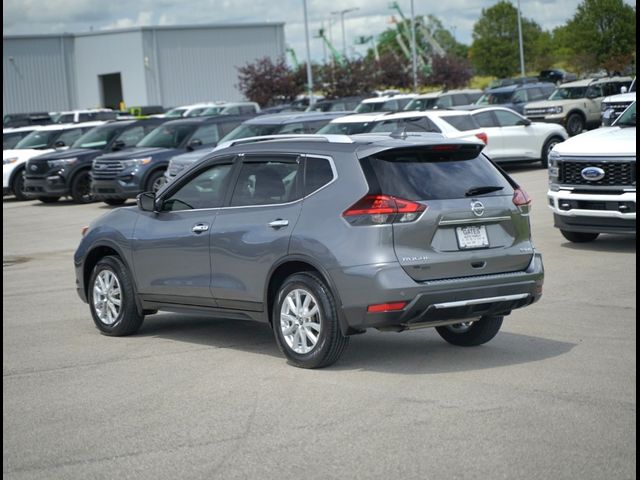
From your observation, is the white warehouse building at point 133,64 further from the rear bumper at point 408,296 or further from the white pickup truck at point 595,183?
the rear bumper at point 408,296

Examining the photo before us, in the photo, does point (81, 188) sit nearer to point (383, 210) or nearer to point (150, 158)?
point (150, 158)

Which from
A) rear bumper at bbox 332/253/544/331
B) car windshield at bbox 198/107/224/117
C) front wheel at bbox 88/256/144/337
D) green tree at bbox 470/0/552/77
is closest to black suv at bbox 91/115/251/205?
front wheel at bbox 88/256/144/337

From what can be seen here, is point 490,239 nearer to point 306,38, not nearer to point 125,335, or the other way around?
point 125,335

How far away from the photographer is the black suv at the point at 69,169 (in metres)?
27.2

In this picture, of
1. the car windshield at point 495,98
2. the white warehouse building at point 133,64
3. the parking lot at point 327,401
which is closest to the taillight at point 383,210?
the parking lot at point 327,401

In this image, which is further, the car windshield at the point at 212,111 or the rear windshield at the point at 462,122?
the car windshield at the point at 212,111

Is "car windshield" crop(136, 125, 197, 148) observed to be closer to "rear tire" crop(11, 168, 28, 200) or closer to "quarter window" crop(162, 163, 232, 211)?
"rear tire" crop(11, 168, 28, 200)

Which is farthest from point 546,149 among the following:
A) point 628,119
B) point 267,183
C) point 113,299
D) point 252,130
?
point 267,183

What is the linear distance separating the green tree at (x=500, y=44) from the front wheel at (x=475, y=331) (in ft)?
315

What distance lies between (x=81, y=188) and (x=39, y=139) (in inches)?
198

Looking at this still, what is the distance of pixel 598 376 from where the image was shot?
7898mm

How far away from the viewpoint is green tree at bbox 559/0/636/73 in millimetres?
59062

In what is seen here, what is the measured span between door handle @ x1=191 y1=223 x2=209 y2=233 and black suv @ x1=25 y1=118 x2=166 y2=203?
1818cm

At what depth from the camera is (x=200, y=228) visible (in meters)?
9.29
